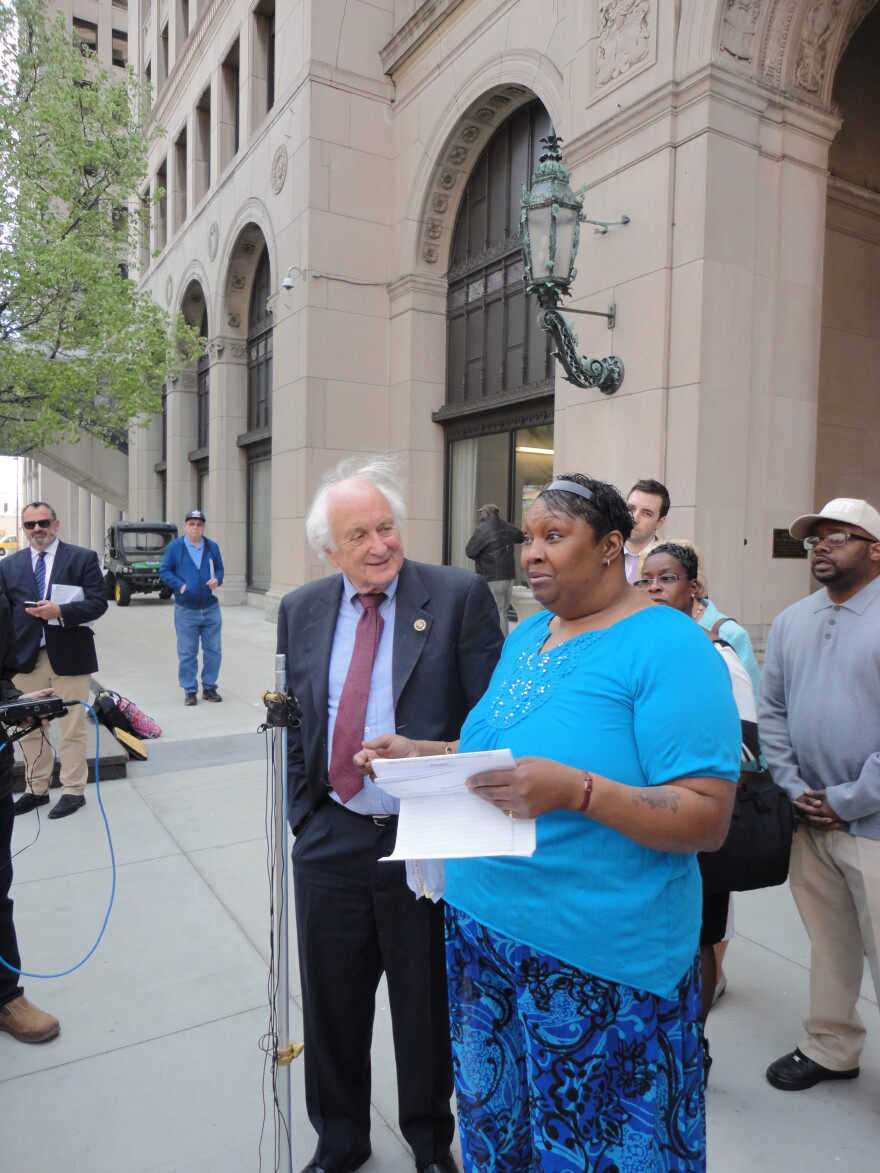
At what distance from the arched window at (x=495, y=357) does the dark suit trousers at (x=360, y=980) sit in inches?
391

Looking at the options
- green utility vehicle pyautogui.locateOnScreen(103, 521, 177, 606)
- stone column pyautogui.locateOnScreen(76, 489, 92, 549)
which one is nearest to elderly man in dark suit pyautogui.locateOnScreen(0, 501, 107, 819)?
green utility vehicle pyautogui.locateOnScreen(103, 521, 177, 606)

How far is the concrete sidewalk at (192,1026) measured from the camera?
257 cm

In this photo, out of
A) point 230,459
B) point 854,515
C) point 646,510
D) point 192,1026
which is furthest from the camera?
point 230,459

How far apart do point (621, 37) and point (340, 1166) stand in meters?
9.99

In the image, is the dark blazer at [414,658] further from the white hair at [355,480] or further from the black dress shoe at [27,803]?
the black dress shoe at [27,803]

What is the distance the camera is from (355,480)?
93.4 inches

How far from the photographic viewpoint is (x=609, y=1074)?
1.64 metres

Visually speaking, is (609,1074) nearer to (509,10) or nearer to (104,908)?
(104,908)

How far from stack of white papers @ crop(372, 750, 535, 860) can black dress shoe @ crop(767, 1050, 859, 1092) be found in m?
2.10

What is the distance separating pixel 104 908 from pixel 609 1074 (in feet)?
11.1

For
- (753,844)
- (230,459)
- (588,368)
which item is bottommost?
(753,844)

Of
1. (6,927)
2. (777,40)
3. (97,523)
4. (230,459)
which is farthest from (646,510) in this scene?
(97,523)

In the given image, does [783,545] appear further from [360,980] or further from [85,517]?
[85,517]

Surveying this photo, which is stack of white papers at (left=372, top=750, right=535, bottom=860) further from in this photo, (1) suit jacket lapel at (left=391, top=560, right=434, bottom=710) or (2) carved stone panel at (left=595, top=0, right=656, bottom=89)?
(2) carved stone panel at (left=595, top=0, right=656, bottom=89)
